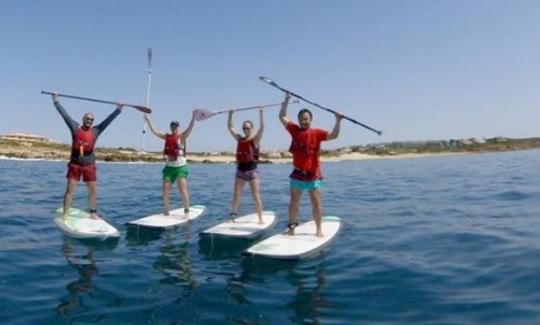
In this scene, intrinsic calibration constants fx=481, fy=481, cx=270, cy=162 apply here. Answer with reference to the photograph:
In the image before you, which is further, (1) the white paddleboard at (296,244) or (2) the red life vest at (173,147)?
(2) the red life vest at (173,147)

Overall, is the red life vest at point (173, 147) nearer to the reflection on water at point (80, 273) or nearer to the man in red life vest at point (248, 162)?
the man in red life vest at point (248, 162)

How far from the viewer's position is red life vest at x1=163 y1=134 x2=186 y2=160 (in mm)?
13148

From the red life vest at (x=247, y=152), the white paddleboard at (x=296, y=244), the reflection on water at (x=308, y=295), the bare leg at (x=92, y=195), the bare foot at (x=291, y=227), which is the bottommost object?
the reflection on water at (x=308, y=295)

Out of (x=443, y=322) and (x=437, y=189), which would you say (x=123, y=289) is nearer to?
(x=443, y=322)

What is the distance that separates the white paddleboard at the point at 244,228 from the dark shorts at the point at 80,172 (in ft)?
11.2

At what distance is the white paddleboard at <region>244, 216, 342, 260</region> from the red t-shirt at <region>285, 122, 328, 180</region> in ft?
4.32

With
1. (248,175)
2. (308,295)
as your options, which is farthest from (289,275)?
(248,175)

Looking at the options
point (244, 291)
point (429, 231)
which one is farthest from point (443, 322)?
point (429, 231)

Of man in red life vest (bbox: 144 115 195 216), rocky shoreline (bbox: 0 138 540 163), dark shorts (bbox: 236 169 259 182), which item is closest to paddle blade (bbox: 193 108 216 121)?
man in red life vest (bbox: 144 115 195 216)

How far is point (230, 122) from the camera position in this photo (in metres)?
12.5

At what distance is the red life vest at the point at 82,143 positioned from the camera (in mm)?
11961

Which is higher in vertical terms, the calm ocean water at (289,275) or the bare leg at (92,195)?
the bare leg at (92,195)

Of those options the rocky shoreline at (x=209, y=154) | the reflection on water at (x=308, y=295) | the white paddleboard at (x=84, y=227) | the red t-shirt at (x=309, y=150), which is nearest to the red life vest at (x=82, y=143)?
the white paddleboard at (x=84, y=227)

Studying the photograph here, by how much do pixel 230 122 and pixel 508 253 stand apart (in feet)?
23.2
